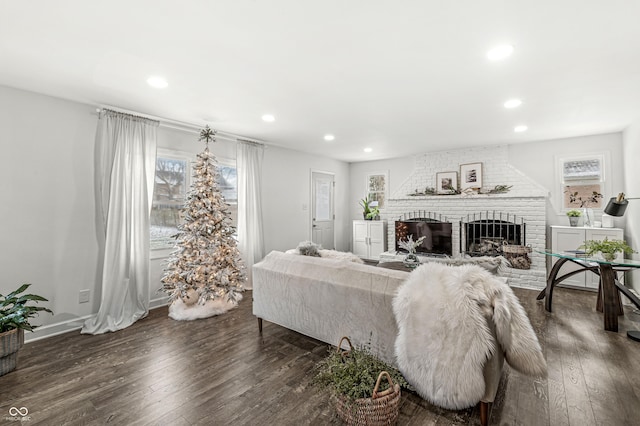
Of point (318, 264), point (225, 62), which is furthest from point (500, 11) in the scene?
point (318, 264)

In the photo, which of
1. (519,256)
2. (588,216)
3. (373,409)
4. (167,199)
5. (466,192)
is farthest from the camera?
(466,192)

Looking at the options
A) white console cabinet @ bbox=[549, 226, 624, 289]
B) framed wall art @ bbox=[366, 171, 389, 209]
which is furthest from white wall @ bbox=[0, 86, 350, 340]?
white console cabinet @ bbox=[549, 226, 624, 289]

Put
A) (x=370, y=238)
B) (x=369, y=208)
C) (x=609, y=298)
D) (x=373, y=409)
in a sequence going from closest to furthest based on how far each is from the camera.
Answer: (x=373, y=409), (x=609, y=298), (x=370, y=238), (x=369, y=208)

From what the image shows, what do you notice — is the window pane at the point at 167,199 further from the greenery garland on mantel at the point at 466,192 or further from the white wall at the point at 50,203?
the greenery garland on mantel at the point at 466,192

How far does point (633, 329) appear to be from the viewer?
10.1 ft

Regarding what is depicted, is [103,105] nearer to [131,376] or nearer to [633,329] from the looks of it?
[131,376]

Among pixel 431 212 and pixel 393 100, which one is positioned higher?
pixel 393 100

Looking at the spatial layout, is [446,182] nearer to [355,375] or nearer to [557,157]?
[557,157]

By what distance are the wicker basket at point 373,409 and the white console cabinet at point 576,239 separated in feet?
13.9

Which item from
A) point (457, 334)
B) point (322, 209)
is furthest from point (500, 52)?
point (322, 209)

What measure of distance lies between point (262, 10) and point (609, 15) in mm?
2222

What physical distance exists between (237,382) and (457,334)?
166 centimetres

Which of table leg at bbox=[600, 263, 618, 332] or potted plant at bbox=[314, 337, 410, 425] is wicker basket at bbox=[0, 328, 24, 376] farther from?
table leg at bbox=[600, 263, 618, 332]

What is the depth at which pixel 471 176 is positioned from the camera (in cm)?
580
